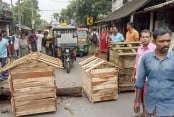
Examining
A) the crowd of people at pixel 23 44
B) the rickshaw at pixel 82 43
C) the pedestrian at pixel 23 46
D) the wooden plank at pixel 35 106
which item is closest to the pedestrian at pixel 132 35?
the wooden plank at pixel 35 106

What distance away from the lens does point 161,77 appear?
3879 millimetres

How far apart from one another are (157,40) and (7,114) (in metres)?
4.81

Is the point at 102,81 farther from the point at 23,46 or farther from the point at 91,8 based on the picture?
the point at 91,8

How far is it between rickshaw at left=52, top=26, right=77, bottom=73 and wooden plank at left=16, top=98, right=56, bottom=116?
6.34 meters

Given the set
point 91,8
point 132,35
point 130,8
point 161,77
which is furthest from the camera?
point 91,8

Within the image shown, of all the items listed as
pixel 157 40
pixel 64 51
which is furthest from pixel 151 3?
pixel 157 40

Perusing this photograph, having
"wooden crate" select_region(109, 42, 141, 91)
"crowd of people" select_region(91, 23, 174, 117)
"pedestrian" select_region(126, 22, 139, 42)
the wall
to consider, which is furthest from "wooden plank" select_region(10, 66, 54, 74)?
the wall

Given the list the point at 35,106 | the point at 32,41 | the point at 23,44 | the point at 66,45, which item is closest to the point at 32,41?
the point at 32,41

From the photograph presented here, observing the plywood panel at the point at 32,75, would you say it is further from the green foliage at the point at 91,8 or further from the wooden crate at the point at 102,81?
the green foliage at the point at 91,8

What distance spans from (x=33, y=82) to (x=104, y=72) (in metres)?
1.95

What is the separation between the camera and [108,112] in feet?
24.2

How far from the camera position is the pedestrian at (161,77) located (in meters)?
3.85

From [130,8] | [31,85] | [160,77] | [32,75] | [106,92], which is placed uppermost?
[130,8]

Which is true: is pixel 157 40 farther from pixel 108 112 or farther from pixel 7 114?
pixel 7 114
